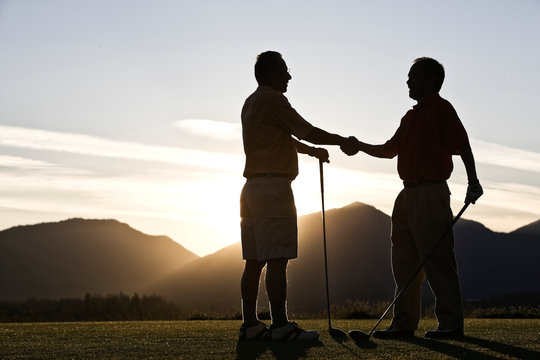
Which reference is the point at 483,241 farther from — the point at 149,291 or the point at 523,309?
the point at 523,309

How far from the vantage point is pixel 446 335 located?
6.89 m

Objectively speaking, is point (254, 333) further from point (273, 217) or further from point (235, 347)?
point (273, 217)

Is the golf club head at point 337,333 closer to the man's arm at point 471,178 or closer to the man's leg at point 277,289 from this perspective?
the man's leg at point 277,289

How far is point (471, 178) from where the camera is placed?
6.89 meters

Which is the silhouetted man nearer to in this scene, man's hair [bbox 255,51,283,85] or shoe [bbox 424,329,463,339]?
man's hair [bbox 255,51,283,85]

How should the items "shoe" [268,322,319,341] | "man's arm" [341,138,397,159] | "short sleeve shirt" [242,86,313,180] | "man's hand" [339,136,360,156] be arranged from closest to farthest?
"shoe" [268,322,319,341] < "short sleeve shirt" [242,86,313,180] < "man's hand" [339,136,360,156] < "man's arm" [341,138,397,159]

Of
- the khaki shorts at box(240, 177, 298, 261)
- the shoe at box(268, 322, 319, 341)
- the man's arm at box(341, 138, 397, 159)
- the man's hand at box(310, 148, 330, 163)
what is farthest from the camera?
the man's arm at box(341, 138, 397, 159)

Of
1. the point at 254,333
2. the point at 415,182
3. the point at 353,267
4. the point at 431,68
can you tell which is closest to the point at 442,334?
the point at 415,182

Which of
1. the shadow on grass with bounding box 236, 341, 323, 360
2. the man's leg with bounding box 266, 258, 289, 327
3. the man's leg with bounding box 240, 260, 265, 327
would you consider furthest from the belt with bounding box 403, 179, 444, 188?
the shadow on grass with bounding box 236, 341, 323, 360

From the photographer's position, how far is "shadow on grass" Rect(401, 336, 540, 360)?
17.9 ft

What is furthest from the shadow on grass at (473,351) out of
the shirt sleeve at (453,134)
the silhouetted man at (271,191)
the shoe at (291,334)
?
the shirt sleeve at (453,134)

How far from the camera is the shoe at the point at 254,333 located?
6953 mm

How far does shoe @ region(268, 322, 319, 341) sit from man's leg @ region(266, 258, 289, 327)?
63 mm

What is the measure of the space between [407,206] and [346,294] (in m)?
145
